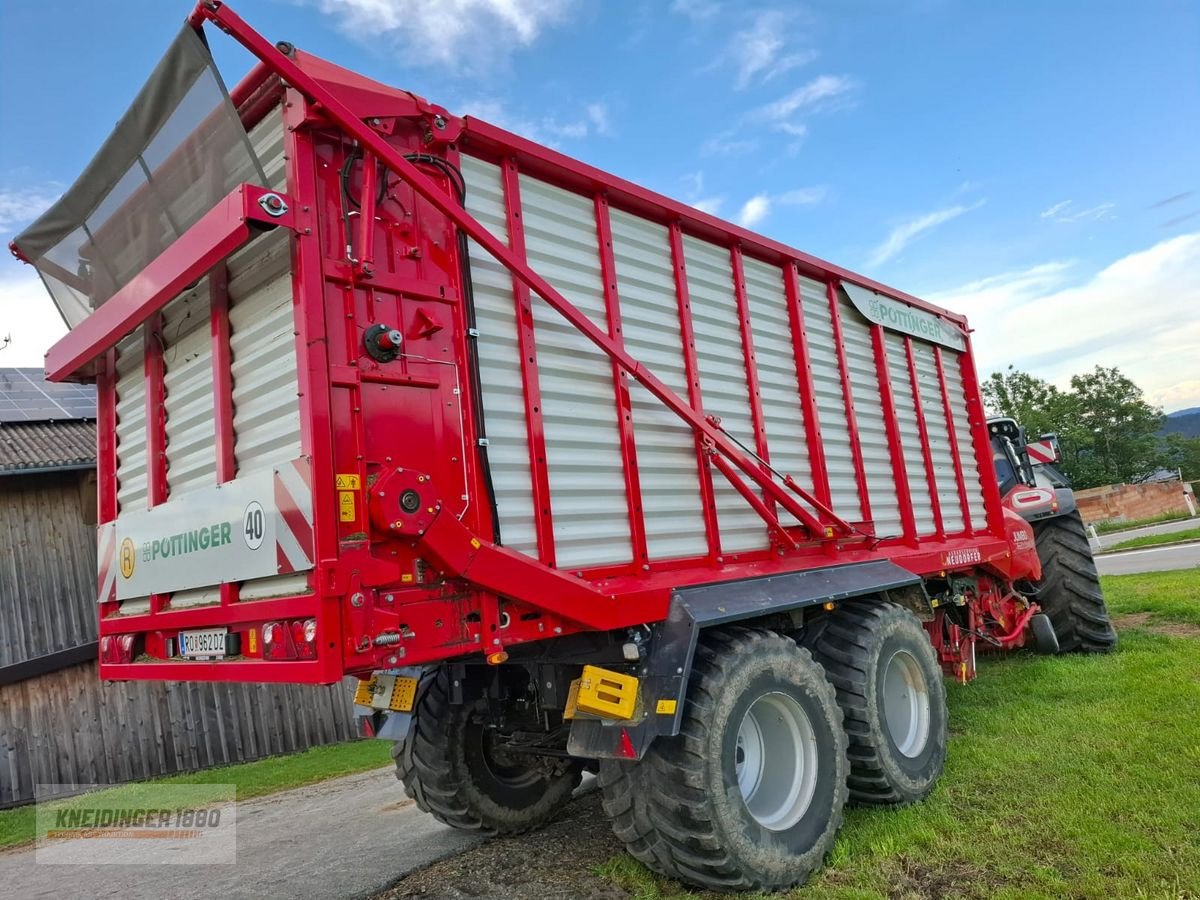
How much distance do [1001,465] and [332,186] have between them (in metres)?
7.77

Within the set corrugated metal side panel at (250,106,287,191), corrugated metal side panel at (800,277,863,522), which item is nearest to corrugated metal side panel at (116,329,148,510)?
corrugated metal side panel at (250,106,287,191)

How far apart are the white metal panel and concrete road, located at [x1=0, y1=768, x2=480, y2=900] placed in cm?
342

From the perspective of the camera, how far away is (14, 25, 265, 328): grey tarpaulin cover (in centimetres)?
301

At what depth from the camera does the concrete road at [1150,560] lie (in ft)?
46.9

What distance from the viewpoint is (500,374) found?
3.46 meters

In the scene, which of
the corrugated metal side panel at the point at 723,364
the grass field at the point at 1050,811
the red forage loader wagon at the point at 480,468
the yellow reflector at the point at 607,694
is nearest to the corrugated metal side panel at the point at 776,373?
the red forage loader wagon at the point at 480,468

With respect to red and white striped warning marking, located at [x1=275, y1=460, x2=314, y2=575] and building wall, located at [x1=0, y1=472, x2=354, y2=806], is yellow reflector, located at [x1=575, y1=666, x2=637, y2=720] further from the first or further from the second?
building wall, located at [x1=0, y1=472, x2=354, y2=806]

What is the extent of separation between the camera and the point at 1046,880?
3.27 metres

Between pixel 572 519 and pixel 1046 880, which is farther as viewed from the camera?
pixel 572 519

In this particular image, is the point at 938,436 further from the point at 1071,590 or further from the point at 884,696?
the point at 884,696

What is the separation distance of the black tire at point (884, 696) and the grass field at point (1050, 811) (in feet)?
0.47

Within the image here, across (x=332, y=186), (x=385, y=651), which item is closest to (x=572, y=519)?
(x=385, y=651)

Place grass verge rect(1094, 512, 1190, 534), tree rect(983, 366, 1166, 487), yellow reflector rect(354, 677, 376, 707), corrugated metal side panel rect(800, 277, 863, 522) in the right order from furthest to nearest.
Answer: tree rect(983, 366, 1166, 487) → grass verge rect(1094, 512, 1190, 534) → corrugated metal side panel rect(800, 277, 863, 522) → yellow reflector rect(354, 677, 376, 707)

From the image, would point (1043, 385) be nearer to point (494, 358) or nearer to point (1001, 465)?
point (1001, 465)
